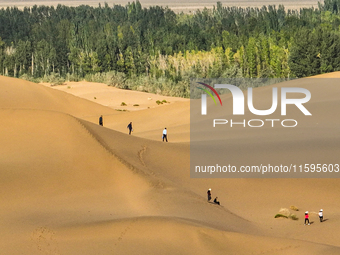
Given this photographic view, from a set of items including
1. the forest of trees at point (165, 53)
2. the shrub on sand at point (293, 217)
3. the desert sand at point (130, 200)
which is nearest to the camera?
the desert sand at point (130, 200)

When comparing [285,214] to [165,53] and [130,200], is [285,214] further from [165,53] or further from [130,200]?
[165,53]

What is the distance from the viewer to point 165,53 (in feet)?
340

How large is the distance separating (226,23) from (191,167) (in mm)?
115386

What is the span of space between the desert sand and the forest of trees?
150 ft

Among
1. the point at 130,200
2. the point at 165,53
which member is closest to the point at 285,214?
the point at 130,200

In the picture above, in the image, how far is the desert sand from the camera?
1553cm

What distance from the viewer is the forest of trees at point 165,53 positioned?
236ft

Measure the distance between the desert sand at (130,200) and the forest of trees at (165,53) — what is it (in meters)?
45.7

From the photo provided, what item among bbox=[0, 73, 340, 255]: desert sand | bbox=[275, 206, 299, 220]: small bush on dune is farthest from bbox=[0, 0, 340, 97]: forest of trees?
bbox=[275, 206, 299, 220]: small bush on dune

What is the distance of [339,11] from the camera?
16038 cm

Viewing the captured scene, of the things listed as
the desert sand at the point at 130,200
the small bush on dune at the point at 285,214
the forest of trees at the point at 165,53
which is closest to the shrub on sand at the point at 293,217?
the small bush on dune at the point at 285,214

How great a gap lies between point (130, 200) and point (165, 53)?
3353 inches

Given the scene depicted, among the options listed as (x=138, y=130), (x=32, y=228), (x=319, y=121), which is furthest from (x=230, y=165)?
(x=138, y=130)

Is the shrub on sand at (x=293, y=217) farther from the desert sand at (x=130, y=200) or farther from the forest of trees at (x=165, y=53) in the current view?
the forest of trees at (x=165, y=53)
